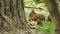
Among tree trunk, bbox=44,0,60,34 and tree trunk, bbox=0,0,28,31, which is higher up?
tree trunk, bbox=44,0,60,34

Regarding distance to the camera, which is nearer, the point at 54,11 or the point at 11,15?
the point at 54,11

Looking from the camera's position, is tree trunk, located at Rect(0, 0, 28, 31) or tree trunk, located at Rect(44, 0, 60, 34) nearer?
tree trunk, located at Rect(44, 0, 60, 34)

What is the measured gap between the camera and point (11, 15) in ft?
8.16

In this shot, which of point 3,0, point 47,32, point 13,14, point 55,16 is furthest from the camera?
point 13,14

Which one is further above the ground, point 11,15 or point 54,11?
point 54,11

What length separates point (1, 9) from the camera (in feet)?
7.77

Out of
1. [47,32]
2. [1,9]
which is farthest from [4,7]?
[47,32]

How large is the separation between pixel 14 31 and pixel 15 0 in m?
0.44

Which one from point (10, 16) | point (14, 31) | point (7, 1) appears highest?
point (7, 1)

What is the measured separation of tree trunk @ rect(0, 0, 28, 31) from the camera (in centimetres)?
239

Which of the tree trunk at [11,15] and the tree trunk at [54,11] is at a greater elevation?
the tree trunk at [54,11]

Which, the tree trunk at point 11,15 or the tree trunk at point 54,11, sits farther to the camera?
the tree trunk at point 11,15

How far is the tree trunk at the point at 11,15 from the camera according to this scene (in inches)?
94.0

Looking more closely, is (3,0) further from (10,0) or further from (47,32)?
(47,32)
